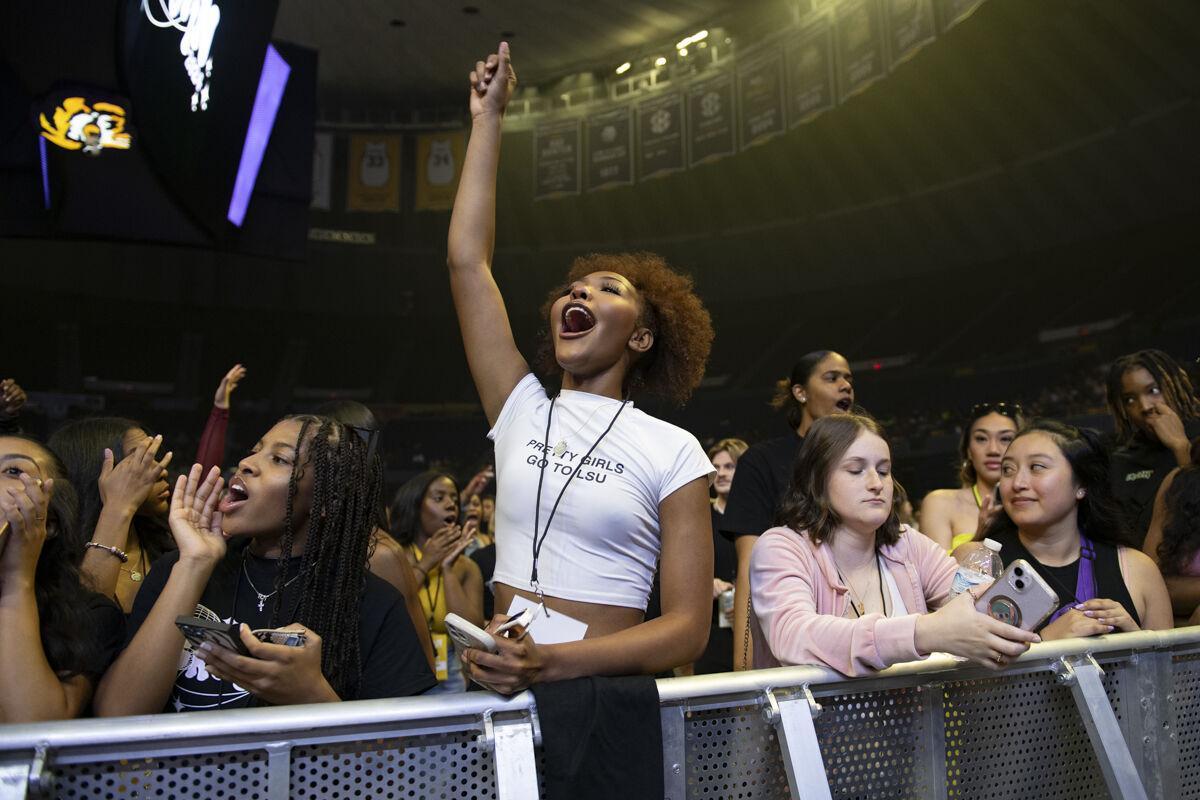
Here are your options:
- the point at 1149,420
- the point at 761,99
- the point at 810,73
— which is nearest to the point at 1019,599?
the point at 1149,420

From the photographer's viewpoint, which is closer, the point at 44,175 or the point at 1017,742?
the point at 1017,742

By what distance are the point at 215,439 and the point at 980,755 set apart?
230 centimetres

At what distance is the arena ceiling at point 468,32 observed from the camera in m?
12.2

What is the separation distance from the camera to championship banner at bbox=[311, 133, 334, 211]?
14.9 meters

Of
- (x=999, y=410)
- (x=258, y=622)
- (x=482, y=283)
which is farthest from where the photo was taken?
(x=999, y=410)

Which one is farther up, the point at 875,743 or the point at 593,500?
the point at 593,500

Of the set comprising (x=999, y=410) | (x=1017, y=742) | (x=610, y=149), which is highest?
(x=610, y=149)

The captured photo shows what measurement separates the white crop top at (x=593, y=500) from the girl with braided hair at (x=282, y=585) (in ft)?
0.83

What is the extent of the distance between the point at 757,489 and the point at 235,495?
1.67 meters

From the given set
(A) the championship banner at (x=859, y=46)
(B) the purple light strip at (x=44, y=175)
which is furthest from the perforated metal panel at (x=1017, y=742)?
(A) the championship banner at (x=859, y=46)

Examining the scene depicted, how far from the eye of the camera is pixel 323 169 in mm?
15109

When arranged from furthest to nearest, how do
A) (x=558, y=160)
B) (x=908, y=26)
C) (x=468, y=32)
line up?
(x=558, y=160) < (x=468, y=32) < (x=908, y=26)

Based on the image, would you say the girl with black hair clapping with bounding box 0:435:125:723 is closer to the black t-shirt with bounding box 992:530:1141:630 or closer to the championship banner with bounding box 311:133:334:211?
the black t-shirt with bounding box 992:530:1141:630

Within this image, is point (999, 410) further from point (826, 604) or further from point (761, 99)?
point (761, 99)
